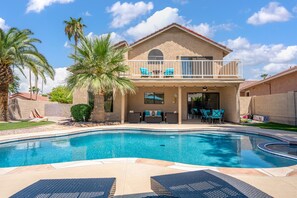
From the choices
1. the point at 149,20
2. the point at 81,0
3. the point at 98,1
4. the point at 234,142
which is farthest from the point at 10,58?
the point at 234,142

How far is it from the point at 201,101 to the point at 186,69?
3872 millimetres

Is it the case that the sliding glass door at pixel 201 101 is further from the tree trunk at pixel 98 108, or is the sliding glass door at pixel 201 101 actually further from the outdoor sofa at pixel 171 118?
the tree trunk at pixel 98 108

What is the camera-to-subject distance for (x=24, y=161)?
724cm

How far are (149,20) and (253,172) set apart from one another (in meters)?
20.0

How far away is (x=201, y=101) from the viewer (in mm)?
19297

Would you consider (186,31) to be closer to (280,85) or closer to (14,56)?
(280,85)

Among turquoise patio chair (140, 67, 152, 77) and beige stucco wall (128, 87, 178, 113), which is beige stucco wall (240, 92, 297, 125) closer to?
beige stucco wall (128, 87, 178, 113)

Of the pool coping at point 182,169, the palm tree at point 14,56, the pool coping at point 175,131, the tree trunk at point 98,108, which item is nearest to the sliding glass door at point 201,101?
the pool coping at point 175,131

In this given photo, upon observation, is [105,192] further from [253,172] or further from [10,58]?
[10,58]

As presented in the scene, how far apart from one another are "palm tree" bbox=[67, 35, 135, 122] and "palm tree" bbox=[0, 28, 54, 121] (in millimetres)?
4004

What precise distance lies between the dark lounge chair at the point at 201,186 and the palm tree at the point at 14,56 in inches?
615

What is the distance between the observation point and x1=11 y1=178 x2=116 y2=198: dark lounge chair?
2.74 m

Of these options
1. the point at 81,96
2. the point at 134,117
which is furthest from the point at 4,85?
the point at 134,117

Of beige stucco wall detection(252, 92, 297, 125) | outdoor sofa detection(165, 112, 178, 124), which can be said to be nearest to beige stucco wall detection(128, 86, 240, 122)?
outdoor sofa detection(165, 112, 178, 124)
